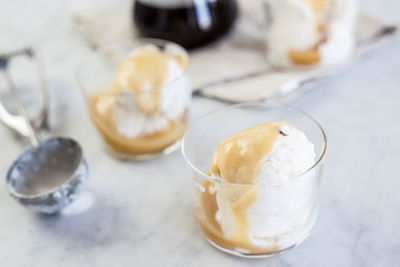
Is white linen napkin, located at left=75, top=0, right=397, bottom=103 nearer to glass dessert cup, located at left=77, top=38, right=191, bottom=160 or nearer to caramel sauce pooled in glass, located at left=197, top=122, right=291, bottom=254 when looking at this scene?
glass dessert cup, located at left=77, top=38, right=191, bottom=160

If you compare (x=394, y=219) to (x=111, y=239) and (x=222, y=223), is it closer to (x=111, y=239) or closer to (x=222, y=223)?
(x=222, y=223)

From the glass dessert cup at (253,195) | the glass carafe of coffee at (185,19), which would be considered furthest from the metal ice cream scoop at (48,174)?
the glass carafe of coffee at (185,19)

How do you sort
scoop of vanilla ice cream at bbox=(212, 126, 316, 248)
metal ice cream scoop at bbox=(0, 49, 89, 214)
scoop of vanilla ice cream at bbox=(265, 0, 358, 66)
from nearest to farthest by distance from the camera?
1. scoop of vanilla ice cream at bbox=(212, 126, 316, 248)
2. metal ice cream scoop at bbox=(0, 49, 89, 214)
3. scoop of vanilla ice cream at bbox=(265, 0, 358, 66)

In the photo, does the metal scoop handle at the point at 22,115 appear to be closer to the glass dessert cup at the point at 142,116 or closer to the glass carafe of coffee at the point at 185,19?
the glass dessert cup at the point at 142,116

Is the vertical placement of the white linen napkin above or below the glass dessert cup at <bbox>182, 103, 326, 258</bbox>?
below

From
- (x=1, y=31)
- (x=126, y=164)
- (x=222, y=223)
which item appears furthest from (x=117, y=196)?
(x=1, y=31)

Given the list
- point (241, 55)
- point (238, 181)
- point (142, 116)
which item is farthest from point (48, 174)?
point (241, 55)

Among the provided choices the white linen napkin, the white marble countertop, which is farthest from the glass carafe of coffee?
the white marble countertop
